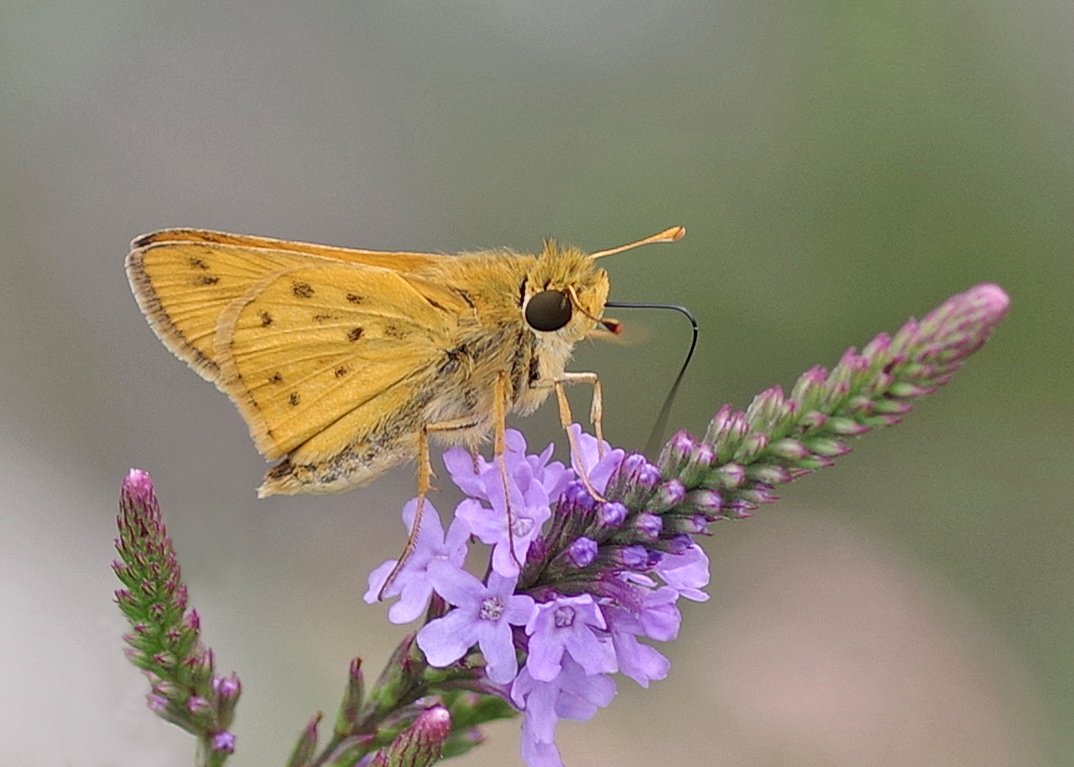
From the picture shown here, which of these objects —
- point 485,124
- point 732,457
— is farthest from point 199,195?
point 732,457

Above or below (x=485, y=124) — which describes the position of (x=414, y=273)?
below

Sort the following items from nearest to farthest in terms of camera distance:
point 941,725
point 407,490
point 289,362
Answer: point 289,362, point 941,725, point 407,490

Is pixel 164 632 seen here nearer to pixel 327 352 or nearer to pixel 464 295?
pixel 327 352

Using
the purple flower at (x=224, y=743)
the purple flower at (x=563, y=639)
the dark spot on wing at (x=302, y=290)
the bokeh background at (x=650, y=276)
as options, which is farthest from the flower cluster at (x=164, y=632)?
the bokeh background at (x=650, y=276)

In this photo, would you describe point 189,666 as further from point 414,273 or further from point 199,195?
point 199,195

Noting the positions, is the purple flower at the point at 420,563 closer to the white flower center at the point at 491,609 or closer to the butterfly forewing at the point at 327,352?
the white flower center at the point at 491,609

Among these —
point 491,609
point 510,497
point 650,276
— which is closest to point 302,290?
point 510,497
